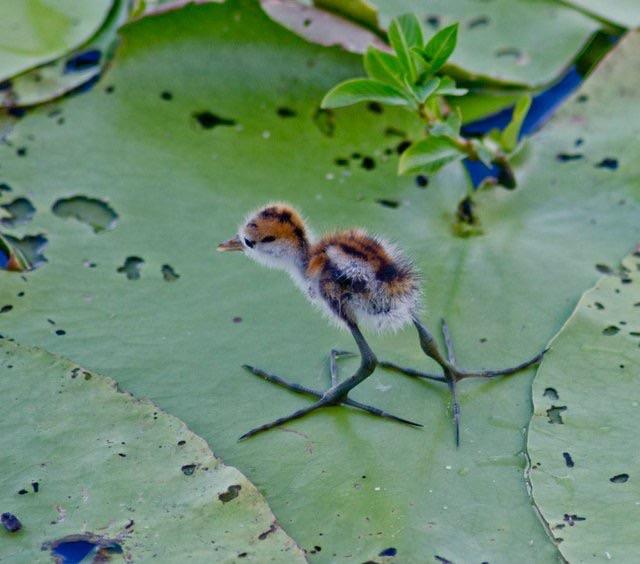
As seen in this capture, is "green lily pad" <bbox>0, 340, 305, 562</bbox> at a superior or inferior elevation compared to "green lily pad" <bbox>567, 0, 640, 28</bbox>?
inferior

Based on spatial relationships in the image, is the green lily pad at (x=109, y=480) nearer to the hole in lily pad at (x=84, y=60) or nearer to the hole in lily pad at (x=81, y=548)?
the hole in lily pad at (x=81, y=548)

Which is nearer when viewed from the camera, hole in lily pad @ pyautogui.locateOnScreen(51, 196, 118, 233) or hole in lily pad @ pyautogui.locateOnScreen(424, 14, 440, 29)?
hole in lily pad @ pyautogui.locateOnScreen(51, 196, 118, 233)

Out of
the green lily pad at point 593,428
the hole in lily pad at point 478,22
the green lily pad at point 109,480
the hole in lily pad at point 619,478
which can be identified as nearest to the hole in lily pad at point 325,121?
the hole in lily pad at point 478,22

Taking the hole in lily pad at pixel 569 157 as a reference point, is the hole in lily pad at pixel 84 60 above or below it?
below

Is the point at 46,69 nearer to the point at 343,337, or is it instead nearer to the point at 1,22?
the point at 1,22

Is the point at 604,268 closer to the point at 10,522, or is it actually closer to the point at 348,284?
the point at 348,284

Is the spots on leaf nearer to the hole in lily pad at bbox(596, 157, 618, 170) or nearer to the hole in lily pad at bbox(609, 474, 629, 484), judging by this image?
the hole in lily pad at bbox(609, 474, 629, 484)

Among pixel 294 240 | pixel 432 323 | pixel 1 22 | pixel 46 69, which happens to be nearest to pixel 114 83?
pixel 46 69

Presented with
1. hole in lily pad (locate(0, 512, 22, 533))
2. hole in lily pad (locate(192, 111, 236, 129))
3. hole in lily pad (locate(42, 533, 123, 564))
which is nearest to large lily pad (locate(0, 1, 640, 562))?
hole in lily pad (locate(192, 111, 236, 129))
